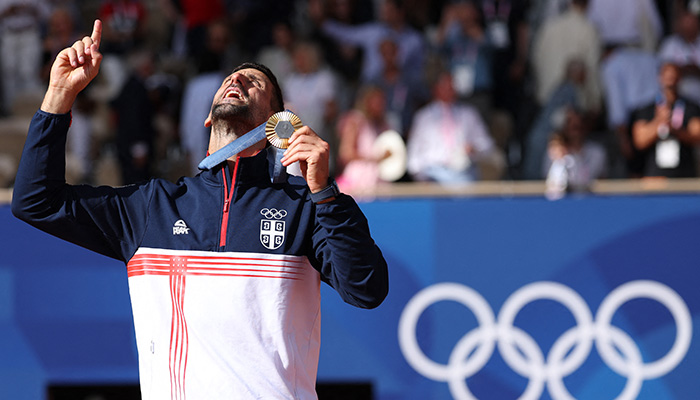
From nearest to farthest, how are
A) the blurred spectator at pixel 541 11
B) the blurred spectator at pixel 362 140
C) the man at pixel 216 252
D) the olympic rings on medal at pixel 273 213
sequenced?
the man at pixel 216 252 → the olympic rings on medal at pixel 273 213 → the blurred spectator at pixel 362 140 → the blurred spectator at pixel 541 11

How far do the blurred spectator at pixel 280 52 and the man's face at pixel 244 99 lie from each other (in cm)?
713

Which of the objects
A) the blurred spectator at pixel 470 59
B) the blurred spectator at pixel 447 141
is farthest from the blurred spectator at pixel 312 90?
the blurred spectator at pixel 470 59

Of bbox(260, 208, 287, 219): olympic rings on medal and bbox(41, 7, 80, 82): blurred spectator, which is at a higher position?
bbox(41, 7, 80, 82): blurred spectator

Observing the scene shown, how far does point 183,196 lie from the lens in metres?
3.15

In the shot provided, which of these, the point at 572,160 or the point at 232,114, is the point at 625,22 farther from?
the point at 232,114

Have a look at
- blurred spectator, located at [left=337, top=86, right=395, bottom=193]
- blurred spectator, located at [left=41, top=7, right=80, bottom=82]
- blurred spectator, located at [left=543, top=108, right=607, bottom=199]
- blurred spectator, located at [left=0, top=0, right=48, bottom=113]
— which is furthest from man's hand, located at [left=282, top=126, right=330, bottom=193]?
blurred spectator, located at [left=0, top=0, right=48, bottom=113]

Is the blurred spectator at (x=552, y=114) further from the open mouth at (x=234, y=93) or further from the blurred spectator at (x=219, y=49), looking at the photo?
the open mouth at (x=234, y=93)

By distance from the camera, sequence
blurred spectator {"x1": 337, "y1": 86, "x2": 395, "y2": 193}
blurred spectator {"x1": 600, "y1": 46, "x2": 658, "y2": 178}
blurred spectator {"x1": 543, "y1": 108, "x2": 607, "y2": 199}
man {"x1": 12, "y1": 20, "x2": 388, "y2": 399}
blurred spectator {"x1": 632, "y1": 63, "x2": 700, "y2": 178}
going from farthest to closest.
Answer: blurred spectator {"x1": 600, "y1": 46, "x2": 658, "y2": 178} < blurred spectator {"x1": 337, "y1": 86, "x2": 395, "y2": 193} < blurred spectator {"x1": 632, "y1": 63, "x2": 700, "y2": 178} < blurred spectator {"x1": 543, "y1": 108, "x2": 607, "y2": 199} < man {"x1": 12, "y1": 20, "x2": 388, "y2": 399}

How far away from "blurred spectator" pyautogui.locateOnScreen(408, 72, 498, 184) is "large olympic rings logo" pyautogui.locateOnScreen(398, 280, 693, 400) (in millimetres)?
2618

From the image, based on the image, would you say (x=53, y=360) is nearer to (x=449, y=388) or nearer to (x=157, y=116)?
(x=449, y=388)

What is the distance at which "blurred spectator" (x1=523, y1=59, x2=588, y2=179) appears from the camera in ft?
31.1

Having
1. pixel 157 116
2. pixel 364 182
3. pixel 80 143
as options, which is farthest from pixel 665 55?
pixel 80 143

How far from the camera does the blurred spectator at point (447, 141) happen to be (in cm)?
871

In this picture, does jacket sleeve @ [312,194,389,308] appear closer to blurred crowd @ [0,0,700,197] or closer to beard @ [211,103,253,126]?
beard @ [211,103,253,126]
